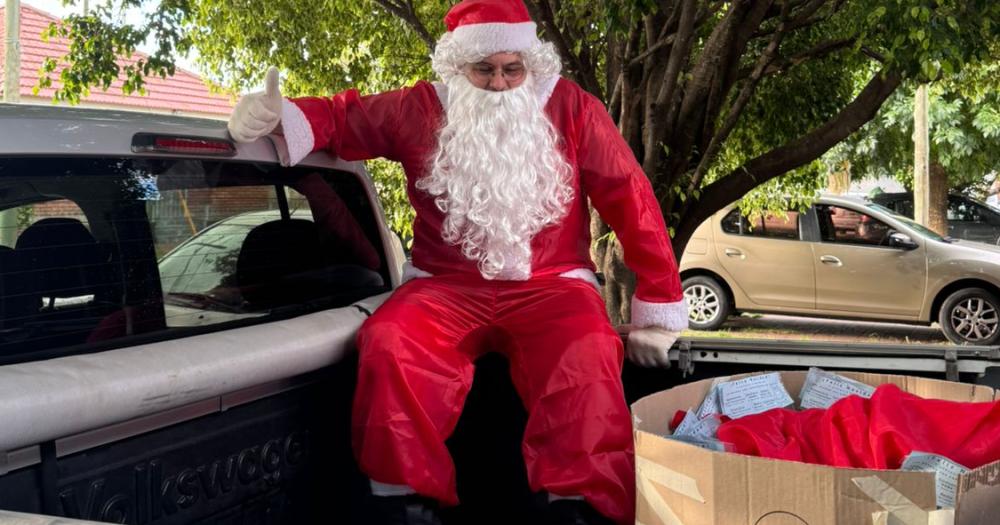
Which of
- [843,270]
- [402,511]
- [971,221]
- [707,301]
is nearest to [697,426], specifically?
[402,511]

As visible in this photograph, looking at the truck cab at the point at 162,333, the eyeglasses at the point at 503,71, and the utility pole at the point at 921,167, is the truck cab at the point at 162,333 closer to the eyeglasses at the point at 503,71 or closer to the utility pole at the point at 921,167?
the eyeglasses at the point at 503,71

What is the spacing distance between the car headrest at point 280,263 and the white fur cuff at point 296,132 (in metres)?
0.18

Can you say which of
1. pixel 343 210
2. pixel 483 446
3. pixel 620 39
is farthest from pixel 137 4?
pixel 483 446

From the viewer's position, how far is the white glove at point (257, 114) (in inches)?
99.5

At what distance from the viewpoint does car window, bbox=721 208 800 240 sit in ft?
36.8

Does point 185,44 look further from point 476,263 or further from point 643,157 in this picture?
point 476,263

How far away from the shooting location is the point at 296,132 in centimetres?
271

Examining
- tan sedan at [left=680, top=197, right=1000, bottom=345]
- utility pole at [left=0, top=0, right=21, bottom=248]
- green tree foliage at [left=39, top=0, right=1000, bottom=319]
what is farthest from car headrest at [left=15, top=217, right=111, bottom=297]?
utility pole at [left=0, top=0, right=21, bottom=248]

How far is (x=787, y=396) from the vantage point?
2289 mm

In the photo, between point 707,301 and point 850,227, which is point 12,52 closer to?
point 707,301

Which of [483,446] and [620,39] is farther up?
[620,39]

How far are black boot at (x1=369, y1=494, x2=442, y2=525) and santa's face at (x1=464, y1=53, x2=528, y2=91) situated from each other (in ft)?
4.84

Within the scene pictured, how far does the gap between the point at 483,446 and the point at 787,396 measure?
34.3 inches

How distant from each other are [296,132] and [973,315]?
9.63 m
